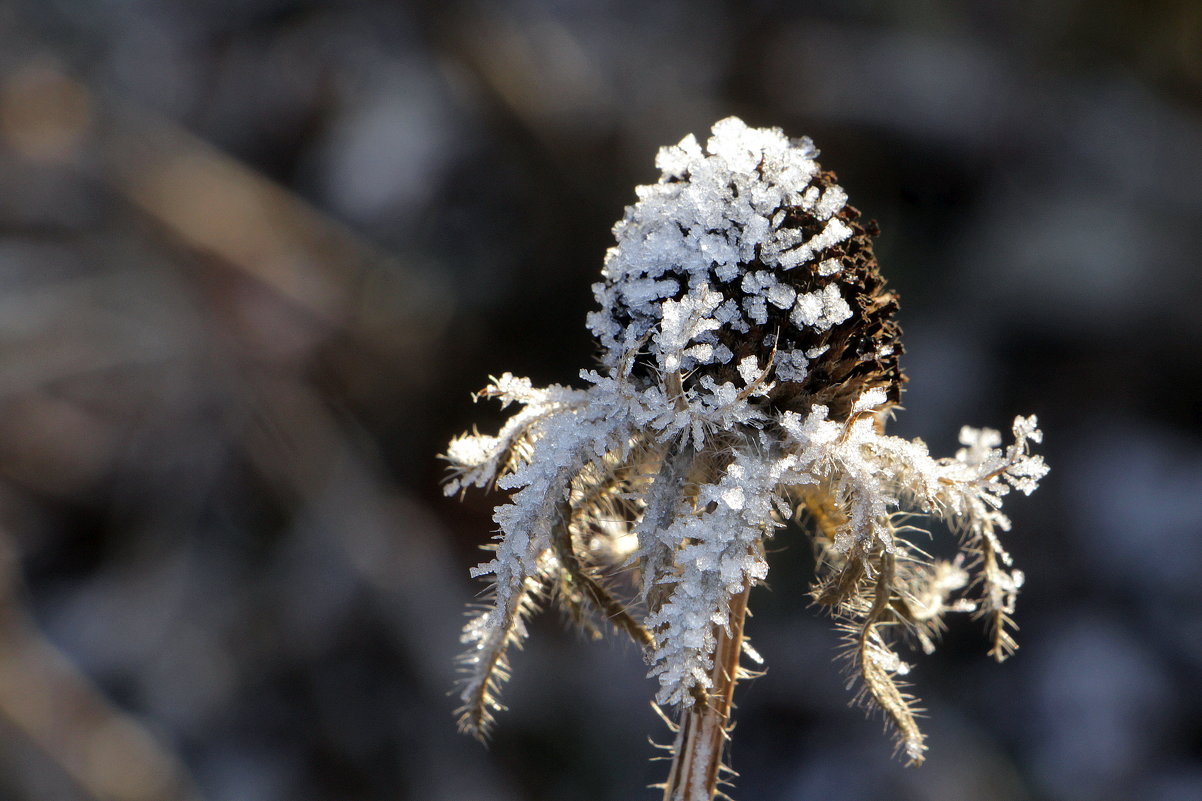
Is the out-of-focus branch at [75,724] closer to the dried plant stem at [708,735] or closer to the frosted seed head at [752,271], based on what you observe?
the dried plant stem at [708,735]

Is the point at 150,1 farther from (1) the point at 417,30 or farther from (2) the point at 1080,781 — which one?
(2) the point at 1080,781

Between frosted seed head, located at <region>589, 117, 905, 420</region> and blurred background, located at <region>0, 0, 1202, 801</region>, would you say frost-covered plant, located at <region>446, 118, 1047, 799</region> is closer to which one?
frosted seed head, located at <region>589, 117, 905, 420</region>

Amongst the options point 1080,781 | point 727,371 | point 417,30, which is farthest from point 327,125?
point 1080,781

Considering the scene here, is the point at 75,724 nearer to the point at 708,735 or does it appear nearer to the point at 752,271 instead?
the point at 708,735

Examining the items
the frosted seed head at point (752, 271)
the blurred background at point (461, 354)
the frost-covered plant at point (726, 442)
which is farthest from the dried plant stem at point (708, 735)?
the blurred background at point (461, 354)

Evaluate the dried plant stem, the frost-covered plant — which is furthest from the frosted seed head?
the dried plant stem

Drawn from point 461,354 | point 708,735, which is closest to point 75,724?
point 461,354
